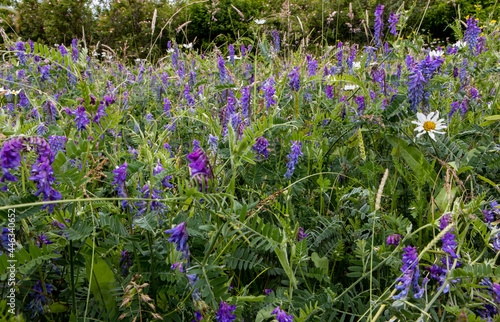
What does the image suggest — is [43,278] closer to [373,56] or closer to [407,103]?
[407,103]

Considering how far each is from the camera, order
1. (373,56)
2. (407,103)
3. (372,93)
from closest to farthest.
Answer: (407,103), (372,93), (373,56)

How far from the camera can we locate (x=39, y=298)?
1041mm

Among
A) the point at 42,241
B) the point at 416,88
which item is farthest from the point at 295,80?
the point at 42,241

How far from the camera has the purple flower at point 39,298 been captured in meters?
1.02

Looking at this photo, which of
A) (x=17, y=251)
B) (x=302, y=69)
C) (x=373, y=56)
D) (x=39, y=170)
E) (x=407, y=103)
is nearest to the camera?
(x=39, y=170)

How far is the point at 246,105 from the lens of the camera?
5.06 feet

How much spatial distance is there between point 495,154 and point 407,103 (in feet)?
1.47

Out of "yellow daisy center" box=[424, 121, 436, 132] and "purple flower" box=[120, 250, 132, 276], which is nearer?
"purple flower" box=[120, 250, 132, 276]

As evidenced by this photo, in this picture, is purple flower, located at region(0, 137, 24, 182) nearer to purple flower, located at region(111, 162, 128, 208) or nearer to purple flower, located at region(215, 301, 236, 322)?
purple flower, located at region(111, 162, 128, 208)

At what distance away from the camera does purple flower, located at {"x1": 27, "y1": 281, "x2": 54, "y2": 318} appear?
102 cm

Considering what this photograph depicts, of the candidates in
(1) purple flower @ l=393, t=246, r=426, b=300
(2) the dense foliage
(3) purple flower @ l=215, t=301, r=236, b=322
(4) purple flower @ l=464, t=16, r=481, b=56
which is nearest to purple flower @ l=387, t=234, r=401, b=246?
(1) purple flower @ l=393, t=246, r=426, b=300

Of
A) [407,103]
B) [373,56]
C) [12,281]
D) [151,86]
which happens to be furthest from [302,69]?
[151,86]

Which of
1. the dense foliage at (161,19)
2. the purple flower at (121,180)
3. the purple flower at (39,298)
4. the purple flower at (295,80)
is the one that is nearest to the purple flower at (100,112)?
the purple flower at (121,180)

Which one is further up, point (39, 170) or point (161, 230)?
point (39, 170)
